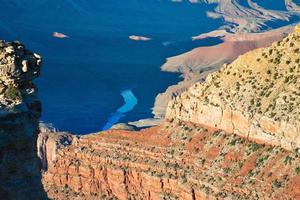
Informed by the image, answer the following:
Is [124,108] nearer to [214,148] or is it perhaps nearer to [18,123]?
[214,148]

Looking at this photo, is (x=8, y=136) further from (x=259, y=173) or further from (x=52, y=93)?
(x=52, y=93)

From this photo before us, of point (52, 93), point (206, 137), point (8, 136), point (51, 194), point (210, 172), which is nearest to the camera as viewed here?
point (8, 136)

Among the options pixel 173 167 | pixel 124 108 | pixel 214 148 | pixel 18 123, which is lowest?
pixel 124 108

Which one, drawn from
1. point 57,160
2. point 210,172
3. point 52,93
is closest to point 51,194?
point 57,160

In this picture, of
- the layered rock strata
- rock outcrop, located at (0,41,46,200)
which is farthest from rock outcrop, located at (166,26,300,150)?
rock outcrop, located at (0,41,46,200)

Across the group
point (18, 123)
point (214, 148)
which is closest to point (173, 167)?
point (214, 148)

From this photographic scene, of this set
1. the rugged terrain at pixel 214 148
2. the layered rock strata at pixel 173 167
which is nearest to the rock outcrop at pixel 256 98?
the rugged terrain at pixel 214 148

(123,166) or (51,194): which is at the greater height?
(123,166)

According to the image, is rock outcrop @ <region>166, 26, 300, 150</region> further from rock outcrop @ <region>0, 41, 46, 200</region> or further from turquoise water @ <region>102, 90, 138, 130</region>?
turquoise water @ <region>102, 90, 138, 130</region>
